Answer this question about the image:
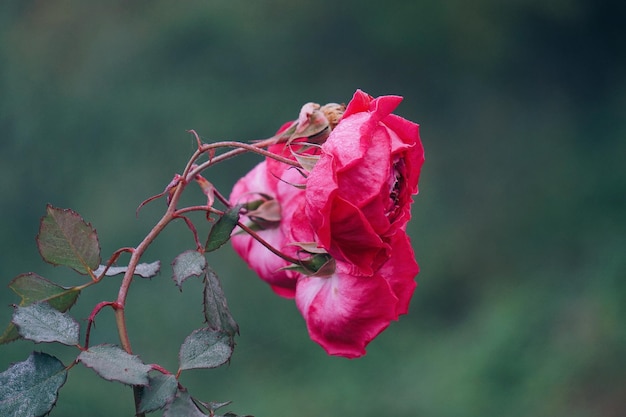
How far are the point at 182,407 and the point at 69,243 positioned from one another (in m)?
0.07

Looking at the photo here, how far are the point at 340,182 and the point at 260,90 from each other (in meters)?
0.65

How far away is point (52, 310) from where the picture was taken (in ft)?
0.74

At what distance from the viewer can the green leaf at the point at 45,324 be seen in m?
0.22

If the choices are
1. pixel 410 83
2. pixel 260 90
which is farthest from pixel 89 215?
pixel 410 83

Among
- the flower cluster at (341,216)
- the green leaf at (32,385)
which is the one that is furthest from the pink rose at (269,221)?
the green leaf at (32,385)

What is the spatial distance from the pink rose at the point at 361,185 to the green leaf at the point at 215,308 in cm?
4

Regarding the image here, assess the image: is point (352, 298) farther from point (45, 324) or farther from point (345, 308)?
point (45, 324)

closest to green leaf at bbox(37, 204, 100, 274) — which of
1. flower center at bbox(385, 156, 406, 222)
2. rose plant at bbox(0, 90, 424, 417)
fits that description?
rose plant at bbox(0, 90, 424, 417)

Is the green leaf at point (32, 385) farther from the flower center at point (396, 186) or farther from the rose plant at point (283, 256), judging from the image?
the flower center at point (396, 186)

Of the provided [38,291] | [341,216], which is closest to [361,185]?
[341,216]

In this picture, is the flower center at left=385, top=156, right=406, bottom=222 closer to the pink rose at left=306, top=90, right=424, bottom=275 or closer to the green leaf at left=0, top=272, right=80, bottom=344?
the pink rose at left=306, top=90, right=424, bottom=275

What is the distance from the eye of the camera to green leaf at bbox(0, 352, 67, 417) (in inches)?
8.2

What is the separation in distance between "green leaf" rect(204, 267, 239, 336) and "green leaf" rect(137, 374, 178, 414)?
0.10ft

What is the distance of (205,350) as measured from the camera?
0.24 metres
